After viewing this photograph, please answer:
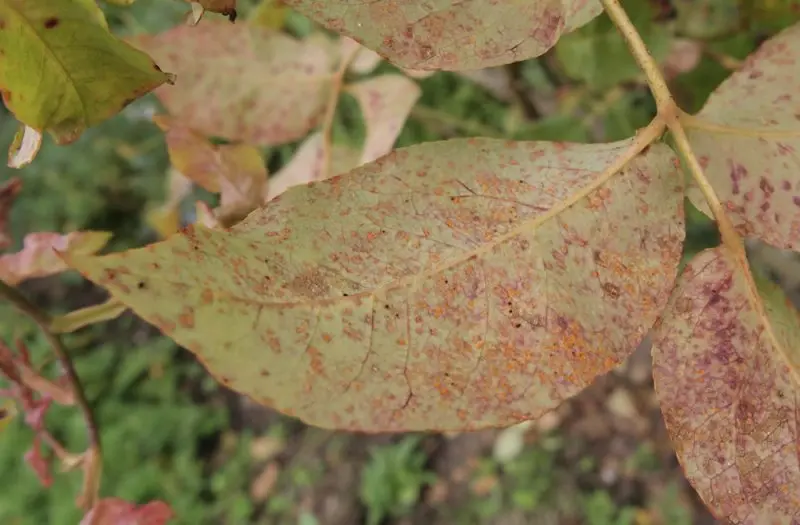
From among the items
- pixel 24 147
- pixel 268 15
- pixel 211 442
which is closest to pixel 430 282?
pixel 24 147

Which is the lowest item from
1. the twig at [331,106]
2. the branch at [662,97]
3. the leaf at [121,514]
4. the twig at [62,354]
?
the leaf at [121,514]

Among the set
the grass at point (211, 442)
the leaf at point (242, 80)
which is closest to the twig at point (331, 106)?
the leaf at point (242, 80)

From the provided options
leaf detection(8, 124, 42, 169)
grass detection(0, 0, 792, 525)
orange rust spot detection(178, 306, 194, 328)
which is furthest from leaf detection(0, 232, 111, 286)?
grass detection(0, 0, 792, 525)

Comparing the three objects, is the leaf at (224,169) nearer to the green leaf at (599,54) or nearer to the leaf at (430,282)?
the leaf at (430,282)

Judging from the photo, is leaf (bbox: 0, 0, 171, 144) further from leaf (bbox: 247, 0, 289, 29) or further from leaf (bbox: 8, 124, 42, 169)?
leaf (bbox: 247, 0, 289, 29)

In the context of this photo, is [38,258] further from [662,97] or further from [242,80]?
[662,97]
